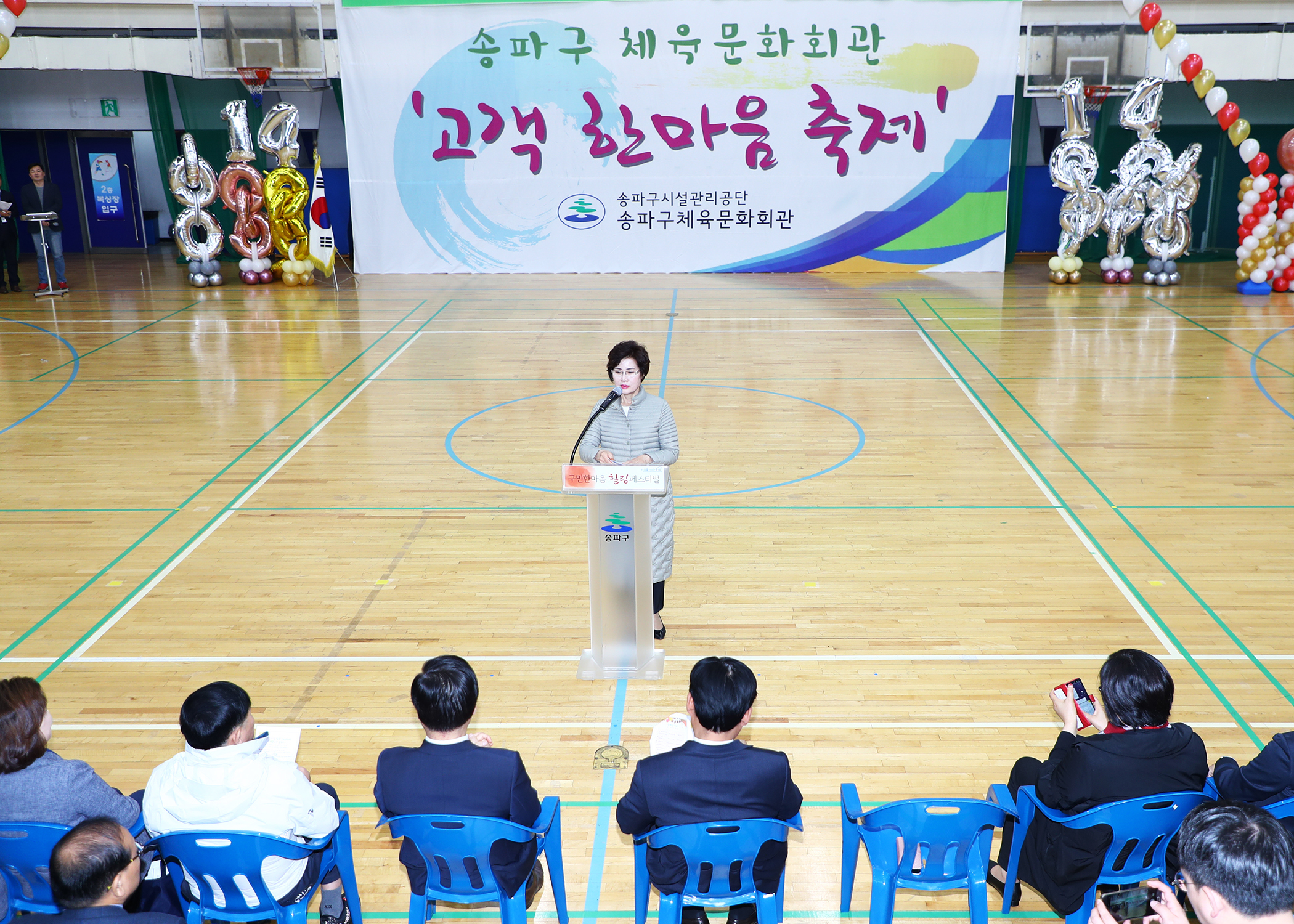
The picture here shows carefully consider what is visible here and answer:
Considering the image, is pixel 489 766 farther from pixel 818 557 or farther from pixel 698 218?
pixel 698 218

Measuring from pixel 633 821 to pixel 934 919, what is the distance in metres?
1.21

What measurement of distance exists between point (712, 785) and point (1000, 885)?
1254mm

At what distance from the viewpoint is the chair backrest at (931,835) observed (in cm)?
293

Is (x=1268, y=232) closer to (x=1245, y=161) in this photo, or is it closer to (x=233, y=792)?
(x=1245, y=161)

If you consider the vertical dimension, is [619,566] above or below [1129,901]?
above

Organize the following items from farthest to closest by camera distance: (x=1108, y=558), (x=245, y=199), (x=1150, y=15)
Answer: (x=245, y=199) → (x=1150, y=15) → (x=1108, y=558)

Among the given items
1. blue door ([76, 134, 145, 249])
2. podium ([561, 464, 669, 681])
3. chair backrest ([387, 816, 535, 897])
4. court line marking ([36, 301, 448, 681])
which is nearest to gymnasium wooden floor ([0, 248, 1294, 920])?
court line marking ([36, 301, 448, 681])

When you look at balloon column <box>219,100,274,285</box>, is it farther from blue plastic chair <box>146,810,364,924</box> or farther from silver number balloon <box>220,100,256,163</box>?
blue plastic chair <box>146,810,364,924</box>

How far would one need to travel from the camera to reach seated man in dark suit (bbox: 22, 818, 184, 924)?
249 cm

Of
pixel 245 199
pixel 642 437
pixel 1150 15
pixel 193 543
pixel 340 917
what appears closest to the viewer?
pixel 340 917

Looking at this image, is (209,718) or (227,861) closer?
(227,861)

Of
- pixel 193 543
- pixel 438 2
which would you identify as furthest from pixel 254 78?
pixel 193 543

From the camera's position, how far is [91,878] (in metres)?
2.50

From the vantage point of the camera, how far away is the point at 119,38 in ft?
56.2
